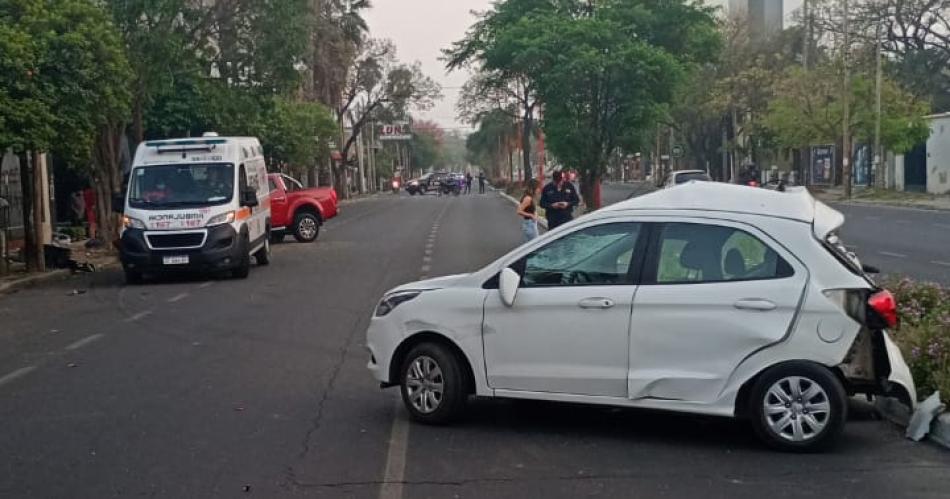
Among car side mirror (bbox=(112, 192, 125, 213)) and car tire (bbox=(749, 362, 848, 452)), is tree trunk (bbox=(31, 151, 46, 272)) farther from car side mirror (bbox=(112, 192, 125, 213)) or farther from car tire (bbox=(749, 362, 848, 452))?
car tire (bbox=(749, 362, 848, 452))

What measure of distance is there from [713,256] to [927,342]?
6.70ft

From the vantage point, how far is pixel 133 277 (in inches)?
820

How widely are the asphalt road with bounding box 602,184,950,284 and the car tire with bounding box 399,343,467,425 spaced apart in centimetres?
817

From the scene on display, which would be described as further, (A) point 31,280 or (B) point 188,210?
(A) point 31,280

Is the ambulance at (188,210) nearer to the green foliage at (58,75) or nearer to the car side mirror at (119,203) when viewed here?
the car side mirror at (119,203)

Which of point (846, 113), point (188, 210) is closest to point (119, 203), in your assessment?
point (188, 210)

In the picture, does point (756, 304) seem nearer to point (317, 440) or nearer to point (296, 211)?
point (317, 440)

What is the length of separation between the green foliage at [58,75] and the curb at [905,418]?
605 inches

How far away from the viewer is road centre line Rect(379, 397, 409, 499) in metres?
6.73

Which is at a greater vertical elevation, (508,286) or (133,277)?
(508,286)

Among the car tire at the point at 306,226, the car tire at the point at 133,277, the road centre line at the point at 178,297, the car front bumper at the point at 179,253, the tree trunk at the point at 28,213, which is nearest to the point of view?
the road centre line at the point at 178,297

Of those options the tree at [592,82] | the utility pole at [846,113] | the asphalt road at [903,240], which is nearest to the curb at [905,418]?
the asphalt road at [903,240]

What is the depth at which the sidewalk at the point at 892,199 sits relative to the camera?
43.9m

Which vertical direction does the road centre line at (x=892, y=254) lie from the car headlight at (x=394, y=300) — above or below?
below
